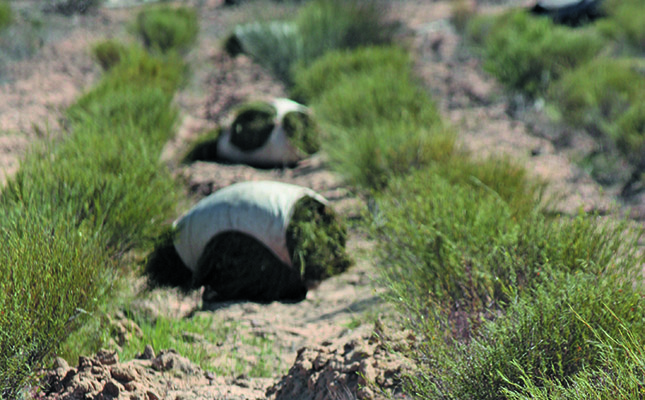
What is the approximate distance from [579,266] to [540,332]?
507mm

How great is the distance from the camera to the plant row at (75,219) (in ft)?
7.44

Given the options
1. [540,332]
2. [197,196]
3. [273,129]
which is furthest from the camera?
[273,129]

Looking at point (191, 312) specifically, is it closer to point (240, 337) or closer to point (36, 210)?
point (240, 337)

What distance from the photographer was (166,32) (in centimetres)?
1089

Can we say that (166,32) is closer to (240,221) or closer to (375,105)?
(375,105)

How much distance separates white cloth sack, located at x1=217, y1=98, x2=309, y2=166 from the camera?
19.8 feet

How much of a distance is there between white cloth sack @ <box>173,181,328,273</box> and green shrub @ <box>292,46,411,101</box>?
3.27 meters

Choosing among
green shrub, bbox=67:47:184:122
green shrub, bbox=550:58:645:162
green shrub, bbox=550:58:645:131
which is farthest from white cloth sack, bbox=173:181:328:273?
green shrub, bbox=550:58:645:131

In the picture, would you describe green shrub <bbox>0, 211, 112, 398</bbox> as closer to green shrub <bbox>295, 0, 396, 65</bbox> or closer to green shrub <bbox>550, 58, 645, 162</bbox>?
green shrub <bbox>550, 58, 645, 162</bbox>

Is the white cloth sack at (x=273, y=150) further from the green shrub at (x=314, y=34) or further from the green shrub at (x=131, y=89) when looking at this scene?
the green shrub at (x=314, y=34)

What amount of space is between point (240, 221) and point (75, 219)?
1.02 metres

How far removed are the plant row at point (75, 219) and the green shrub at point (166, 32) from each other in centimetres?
475

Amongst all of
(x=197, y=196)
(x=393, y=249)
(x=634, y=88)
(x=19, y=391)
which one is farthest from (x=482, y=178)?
(x=634, y=88)

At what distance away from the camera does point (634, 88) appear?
6.43 meters
